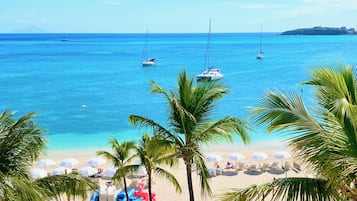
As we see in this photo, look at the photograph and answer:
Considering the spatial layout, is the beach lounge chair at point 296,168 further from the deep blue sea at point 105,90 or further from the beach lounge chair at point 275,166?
the deep blue sea at point 105,90

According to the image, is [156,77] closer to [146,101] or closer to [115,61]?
[146,101]

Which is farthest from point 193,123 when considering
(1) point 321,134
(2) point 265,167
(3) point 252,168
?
(2) point 265,167

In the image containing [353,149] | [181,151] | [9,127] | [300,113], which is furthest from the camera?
[181,151]

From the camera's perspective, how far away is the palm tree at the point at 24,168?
19.5ft

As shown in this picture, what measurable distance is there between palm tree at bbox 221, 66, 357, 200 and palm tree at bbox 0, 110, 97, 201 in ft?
9.33

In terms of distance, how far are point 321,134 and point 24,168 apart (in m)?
4.68

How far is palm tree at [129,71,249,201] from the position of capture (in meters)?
9.48

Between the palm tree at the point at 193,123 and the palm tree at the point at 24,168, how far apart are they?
2.30 metres

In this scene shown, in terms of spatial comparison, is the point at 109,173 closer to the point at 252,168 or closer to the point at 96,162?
the point at 96,162

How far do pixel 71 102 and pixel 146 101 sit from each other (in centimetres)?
818

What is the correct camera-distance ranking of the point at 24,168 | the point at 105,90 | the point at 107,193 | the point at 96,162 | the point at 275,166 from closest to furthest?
the point at 24,168
the point at 107,193
the point at 275,166
the point at 96,162
the point at 105,90

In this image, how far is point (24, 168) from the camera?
7.05m

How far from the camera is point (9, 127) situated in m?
7.15

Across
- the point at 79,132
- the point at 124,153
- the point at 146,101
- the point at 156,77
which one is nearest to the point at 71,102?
the point at 146,101
